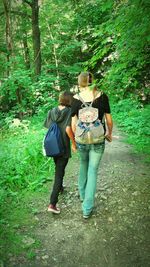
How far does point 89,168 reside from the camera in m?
4.90

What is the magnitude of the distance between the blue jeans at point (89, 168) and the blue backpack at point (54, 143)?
390mm

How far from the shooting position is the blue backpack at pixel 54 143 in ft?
16.7

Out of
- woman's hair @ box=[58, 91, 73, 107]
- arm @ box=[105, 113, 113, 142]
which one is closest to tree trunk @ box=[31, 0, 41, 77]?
woman's hair @ box=[58, 91, 73, 107]

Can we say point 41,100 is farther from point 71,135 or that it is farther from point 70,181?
point 71,135

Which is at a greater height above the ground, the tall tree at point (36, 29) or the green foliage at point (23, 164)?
the tall tree at point (36, 29)

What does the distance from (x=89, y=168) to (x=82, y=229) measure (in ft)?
3.12

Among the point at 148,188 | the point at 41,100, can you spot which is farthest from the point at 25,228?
the point at 41,100

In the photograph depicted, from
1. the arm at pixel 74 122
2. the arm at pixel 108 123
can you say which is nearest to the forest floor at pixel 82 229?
the arm at pixel 108 123

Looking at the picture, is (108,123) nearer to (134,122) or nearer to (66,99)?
(66,99)

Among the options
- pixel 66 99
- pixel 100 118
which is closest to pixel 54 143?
pixel 66 99

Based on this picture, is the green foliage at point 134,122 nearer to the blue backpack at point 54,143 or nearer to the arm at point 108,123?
the arm at point 108,123

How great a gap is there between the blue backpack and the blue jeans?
39cm

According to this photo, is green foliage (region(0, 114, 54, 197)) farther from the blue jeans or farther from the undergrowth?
the undergrowth

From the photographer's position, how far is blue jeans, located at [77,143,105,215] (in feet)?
15.6
